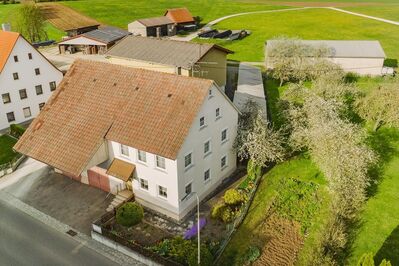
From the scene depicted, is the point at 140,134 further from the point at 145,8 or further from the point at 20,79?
the point at 145,8

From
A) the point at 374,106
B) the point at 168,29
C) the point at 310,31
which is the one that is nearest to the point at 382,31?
the point at 310,31

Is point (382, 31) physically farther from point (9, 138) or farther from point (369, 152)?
point (9, 138)

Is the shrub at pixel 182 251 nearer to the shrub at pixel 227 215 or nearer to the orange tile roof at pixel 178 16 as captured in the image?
the shrub at pixel 227 215

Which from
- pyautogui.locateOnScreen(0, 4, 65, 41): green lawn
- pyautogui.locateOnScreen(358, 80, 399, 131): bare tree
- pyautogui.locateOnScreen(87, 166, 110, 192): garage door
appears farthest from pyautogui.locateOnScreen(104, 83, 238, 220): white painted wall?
pyautogui.locateOnScreen(0, 4, 65, 41): green lawn

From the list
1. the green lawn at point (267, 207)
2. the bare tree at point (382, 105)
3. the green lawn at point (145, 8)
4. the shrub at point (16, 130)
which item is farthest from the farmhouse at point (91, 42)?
the green lawn at point (267, 207)

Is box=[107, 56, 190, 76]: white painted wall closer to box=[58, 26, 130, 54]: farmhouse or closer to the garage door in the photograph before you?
the garage door

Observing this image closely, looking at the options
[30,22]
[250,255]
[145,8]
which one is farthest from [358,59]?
[145,8]
